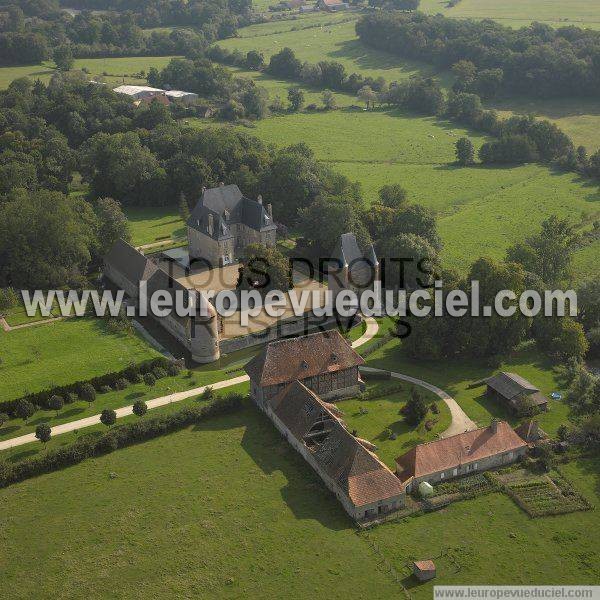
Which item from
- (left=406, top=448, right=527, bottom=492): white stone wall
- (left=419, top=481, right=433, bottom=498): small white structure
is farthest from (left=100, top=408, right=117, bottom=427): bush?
(left=419, top=481, right=433, bottom=498): small white structure

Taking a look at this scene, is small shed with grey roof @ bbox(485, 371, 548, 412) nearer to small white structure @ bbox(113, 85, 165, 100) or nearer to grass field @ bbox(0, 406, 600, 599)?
grass field @ bbox(0, 406, 600, 599)

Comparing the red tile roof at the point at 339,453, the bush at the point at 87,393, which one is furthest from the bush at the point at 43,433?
the red tile roof at the point at 339,453

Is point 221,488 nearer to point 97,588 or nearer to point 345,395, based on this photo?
point 97,588

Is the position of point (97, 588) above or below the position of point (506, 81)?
below

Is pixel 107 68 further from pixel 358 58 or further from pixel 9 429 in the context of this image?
pixel 9 429

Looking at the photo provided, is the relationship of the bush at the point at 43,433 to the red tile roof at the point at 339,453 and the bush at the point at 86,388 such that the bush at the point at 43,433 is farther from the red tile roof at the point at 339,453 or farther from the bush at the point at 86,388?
the red tile roof at the point at 339,453

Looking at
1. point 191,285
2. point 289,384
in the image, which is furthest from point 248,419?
point 191,285
